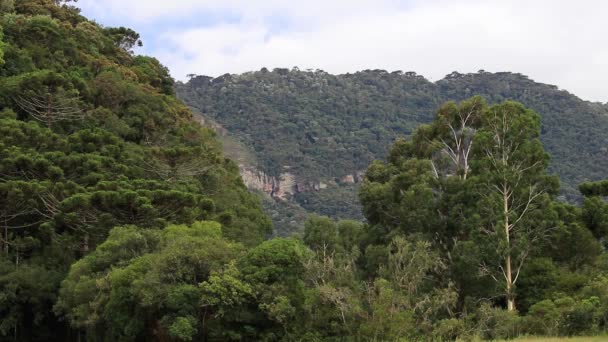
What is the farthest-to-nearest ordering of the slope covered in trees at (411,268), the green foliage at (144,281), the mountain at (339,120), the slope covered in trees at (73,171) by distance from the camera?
the mountain at (339,120) < the slope covered in trees at (73,171) < the green foliage at (144,281) < the slope covered in trees at (411,268)

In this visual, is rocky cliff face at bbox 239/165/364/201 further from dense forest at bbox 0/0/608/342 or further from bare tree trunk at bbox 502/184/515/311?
bare tree trunk at bbox 502/184/515/311

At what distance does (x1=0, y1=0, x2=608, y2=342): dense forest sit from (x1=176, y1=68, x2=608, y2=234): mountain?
56.7 m

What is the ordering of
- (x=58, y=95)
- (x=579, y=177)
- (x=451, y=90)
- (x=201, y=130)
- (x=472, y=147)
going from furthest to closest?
(x=451, y=90), (x=579, y=177), (x=201, y=130), (x=58, y=95), (x=472, y=147)

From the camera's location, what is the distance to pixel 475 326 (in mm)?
23203

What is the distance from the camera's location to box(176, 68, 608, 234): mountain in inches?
4407

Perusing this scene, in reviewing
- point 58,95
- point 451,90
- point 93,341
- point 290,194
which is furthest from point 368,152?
point 93,341

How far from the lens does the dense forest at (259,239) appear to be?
2245 centimetres

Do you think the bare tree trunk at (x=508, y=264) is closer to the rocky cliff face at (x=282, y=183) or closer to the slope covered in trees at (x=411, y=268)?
the slope covered in trees at (x=411, y=268)

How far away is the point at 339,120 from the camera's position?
136 meters

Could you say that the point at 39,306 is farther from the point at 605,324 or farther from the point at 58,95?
the point at 605,324

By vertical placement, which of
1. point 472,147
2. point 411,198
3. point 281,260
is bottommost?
point 281,260

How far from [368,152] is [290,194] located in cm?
1724

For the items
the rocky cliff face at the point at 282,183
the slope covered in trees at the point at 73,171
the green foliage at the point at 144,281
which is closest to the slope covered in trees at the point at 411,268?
the green foliage at the point at 144,281

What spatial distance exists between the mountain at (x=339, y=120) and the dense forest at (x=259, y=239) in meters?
56.7
